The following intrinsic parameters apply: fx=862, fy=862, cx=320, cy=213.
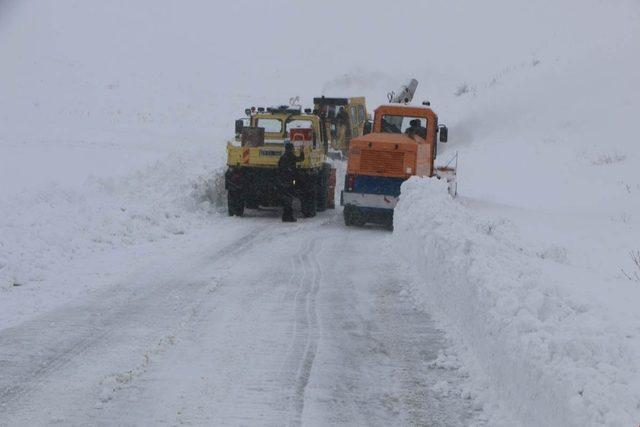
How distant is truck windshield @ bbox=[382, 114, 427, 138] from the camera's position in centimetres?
1847

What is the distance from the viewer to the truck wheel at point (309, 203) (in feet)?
59.5

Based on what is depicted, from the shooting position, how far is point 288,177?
17891 millimetres

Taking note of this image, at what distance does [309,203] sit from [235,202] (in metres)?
1.56

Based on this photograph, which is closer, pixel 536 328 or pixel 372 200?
pixel 536 328

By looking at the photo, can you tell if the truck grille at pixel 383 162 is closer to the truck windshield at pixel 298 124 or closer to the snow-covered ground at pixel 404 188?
the snow-covered ground at pixel 404 188

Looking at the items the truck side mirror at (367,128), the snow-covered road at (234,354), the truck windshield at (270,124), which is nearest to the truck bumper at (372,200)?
the truck side mirror at (367,128)

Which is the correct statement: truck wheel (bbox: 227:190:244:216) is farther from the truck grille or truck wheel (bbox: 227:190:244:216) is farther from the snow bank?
the snow bank

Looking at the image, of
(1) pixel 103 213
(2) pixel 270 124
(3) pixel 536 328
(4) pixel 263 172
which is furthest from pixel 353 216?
(3) pixel 536 328

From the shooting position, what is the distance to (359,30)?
60.4 m

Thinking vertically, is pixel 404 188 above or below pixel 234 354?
above

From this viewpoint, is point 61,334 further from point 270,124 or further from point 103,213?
point 270,124

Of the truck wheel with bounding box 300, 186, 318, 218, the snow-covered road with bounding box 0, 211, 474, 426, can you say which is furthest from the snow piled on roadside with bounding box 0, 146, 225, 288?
the truck wheel with bounding box 300, 186, 318, 218

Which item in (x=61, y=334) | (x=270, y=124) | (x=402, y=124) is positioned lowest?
(x=61, y=334)

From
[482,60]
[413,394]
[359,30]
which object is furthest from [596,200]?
[359,30]
